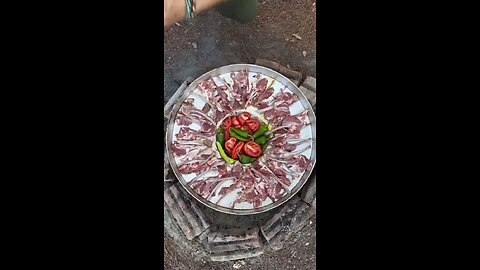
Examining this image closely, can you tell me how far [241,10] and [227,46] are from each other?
0.39 m

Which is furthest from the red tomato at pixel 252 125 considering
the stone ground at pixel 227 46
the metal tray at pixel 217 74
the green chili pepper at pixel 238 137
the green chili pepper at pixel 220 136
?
the stone ground at pixel 227 46

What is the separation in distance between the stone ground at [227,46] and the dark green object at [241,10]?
0.17 ft

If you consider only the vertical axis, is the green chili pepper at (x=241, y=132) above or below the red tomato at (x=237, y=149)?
above

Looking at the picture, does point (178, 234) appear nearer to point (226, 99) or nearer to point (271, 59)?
point (226, 99)

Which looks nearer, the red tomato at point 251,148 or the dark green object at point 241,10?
the red tomato at point 251,148

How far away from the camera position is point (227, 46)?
4.56 m

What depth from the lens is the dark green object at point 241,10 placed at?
4.56 metres

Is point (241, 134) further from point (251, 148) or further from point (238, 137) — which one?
point (251, 148)

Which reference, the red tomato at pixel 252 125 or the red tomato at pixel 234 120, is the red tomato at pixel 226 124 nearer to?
the red tomato at pixel 234 120

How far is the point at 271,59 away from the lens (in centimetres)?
453

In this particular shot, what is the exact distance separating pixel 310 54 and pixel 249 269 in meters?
2.17

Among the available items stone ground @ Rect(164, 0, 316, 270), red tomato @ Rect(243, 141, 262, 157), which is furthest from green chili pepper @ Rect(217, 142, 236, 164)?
stone ground @ Rect(164, 0, 316, 270)

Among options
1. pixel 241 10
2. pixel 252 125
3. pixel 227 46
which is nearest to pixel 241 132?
pixel 252 125

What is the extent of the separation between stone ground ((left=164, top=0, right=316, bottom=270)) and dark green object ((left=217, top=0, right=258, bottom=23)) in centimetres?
5
